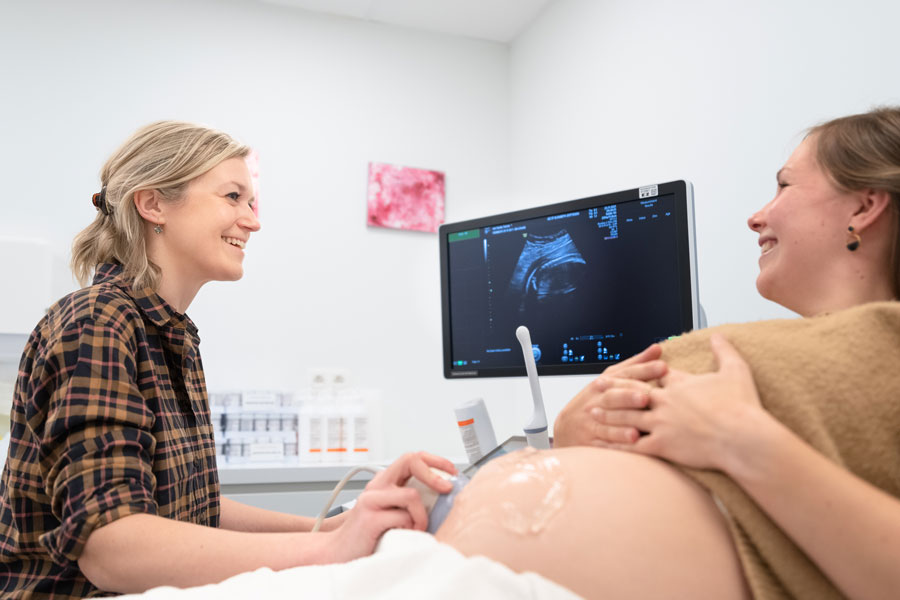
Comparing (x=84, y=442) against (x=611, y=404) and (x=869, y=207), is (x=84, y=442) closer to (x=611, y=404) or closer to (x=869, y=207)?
(x=611, y=404)

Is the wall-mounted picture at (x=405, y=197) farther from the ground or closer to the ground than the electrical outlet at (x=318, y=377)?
farther from the ground

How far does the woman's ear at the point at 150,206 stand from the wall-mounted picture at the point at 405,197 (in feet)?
6.23

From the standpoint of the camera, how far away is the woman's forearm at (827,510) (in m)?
0.74

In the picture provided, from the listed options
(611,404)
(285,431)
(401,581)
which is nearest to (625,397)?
(611,404)

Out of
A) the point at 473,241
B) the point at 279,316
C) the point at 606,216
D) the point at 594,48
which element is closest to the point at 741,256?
the point at 606,216

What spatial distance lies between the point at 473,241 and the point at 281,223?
1517mm

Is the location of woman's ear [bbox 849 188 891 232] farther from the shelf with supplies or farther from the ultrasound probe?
the shelf with supplies

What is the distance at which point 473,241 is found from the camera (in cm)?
199

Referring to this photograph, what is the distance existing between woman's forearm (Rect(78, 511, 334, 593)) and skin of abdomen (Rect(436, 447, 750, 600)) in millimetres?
267

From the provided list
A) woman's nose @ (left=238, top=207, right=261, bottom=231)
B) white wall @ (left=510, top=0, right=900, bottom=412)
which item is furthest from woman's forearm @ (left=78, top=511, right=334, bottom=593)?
white wall @ (left=510, top=0, right=900, bottom=412)

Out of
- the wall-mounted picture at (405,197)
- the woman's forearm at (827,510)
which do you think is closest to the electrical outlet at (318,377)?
the wall-mounted picture at (405,197)

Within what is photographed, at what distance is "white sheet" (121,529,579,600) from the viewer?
2.23 ft

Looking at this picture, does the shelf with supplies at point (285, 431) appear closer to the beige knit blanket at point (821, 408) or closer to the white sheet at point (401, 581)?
the white sheet at point (401, 581)

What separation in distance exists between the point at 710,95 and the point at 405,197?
1580mm
